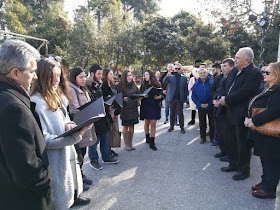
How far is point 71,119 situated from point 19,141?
5.37 feet

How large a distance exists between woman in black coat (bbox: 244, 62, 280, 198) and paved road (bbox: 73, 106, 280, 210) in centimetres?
20

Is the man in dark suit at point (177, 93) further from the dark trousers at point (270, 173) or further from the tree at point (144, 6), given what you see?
the tree at point (144, 6)

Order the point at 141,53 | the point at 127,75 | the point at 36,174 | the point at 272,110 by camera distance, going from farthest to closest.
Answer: the point at 141,53, the point at 127,75, the point at 272,110, the point at 36,174

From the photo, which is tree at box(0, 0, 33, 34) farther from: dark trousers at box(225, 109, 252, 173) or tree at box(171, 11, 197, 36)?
dark trousers at box(225, 109, 252, 173)

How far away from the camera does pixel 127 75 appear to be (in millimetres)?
4590

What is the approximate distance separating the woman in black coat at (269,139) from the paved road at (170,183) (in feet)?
0.64

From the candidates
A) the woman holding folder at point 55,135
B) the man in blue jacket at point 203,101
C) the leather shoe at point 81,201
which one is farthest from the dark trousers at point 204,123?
the woman holding folder at point 55,135

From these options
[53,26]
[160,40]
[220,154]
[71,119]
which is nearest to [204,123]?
[220,154]

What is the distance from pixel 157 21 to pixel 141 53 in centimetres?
332

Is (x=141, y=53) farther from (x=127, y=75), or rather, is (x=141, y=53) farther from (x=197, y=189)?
(x=197, y=189)

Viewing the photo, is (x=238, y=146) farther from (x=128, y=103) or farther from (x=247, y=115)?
(x=128, y=103)

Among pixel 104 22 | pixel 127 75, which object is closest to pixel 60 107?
pixel 127 75

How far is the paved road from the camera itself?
2846mm

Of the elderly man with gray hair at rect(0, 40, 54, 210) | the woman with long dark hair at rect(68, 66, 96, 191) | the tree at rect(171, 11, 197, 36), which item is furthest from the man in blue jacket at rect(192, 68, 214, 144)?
the tree at rect(171, 11, 197, 36)
